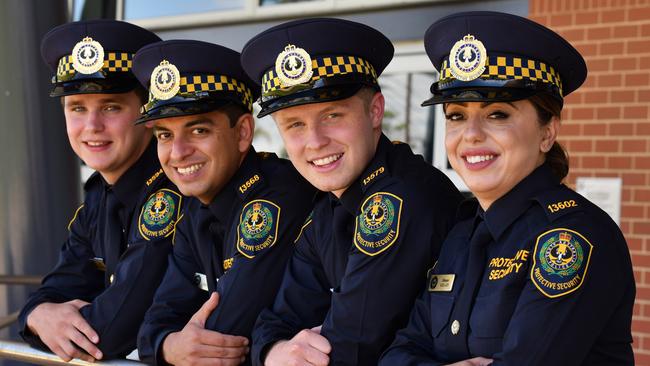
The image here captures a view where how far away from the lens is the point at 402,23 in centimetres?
518

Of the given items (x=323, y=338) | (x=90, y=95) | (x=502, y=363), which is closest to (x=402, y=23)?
(x=90, y=95)

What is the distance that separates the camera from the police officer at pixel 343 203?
207 cm

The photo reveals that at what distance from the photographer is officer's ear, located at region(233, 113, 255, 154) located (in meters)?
2.64

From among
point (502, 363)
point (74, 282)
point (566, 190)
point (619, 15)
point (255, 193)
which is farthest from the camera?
point (619, 15)

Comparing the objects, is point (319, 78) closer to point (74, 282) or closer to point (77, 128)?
point (77, 128)

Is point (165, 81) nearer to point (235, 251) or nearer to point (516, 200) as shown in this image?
point (235, 251)

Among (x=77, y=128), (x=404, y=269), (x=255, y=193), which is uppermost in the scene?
(x=77, y=128)

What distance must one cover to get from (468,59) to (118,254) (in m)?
1.65

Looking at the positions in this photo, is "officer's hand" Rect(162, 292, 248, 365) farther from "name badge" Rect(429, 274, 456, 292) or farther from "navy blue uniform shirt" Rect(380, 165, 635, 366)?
"name badge" Rect(429, 274, 456, 292)

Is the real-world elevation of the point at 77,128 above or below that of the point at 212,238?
above

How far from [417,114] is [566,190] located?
347cm

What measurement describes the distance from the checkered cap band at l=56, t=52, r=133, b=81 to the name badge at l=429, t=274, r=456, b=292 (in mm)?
1533

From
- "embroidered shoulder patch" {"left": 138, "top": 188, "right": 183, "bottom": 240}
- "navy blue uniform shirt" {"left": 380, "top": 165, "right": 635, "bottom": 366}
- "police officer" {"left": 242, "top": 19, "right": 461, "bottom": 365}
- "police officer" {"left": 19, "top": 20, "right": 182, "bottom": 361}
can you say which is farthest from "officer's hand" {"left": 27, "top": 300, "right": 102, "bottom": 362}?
"navy blue uniform shirt" {"left": 380, "top": 165, "right": 635, "bottom": 366}

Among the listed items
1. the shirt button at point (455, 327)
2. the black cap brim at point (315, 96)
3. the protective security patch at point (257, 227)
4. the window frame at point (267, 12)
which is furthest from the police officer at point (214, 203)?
the window frame at point (267, 12)
